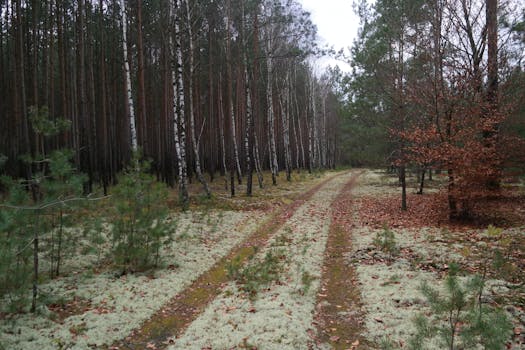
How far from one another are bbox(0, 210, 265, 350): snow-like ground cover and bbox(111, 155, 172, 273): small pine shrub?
16.5 inches

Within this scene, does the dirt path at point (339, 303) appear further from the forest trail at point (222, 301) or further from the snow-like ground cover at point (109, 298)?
the snow-like ground cover at point (109, 298)

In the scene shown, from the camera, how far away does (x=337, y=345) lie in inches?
187

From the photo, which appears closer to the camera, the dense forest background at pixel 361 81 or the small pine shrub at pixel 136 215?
the small pine shrub at pixel 136 215

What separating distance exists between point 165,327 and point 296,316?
197 centimetres

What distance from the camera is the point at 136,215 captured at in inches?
289

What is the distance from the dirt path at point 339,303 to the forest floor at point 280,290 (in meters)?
0.02

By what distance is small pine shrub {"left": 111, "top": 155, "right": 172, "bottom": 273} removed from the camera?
7.21 meters

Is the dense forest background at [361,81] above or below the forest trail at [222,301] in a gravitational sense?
above

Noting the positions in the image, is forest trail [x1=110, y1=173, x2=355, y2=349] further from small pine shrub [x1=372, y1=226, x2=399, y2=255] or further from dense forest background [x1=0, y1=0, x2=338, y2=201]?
dense forest background [x1=0, y1=0, x2=338, y2=201]

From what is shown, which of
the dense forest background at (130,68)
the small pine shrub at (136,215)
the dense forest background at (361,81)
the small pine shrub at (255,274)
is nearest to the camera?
the small pine shrub at (255,274)

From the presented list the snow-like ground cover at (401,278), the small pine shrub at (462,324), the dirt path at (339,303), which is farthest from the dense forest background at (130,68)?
the small pine shrub at (462,324)

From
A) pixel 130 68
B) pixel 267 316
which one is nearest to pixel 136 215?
pixel 267 316

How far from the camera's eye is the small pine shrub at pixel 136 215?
7.21 m

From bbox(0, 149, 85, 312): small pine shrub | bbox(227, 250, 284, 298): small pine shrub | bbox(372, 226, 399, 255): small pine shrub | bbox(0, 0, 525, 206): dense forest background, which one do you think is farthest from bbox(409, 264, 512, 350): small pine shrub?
bbox(0, 0, 525, 206): dense forest background
